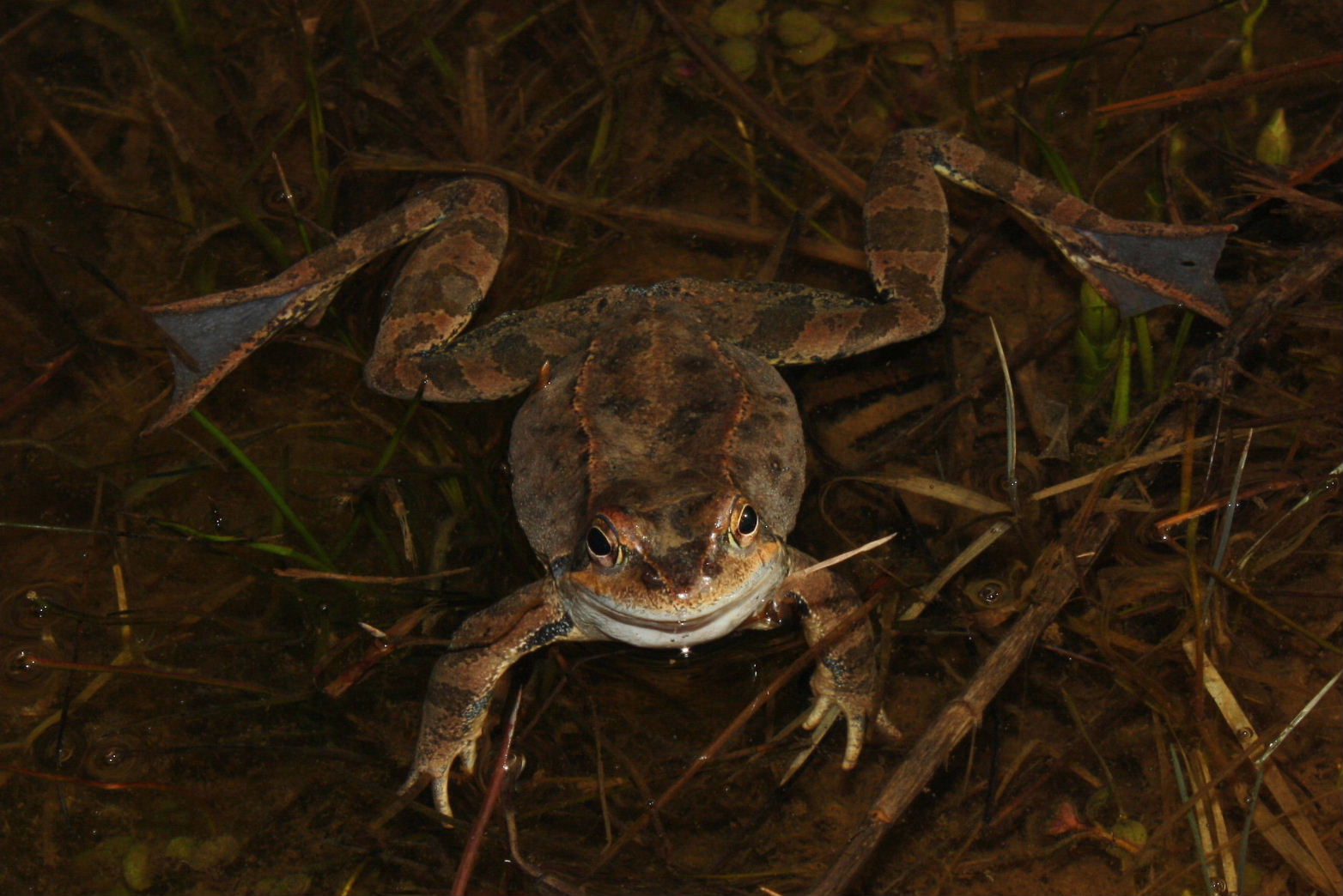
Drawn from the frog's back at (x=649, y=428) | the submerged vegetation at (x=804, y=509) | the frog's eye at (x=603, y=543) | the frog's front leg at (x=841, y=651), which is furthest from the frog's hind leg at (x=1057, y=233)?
the frog's eye at (x=603, y=543)

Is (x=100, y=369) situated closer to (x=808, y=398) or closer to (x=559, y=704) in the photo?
(x=559, y=704)

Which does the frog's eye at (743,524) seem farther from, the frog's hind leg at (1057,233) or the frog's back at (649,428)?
the frog's hind leg at (1057,233)

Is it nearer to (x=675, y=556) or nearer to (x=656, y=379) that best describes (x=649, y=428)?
(x=656, y=379)

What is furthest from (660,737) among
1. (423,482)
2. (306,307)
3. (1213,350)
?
(1213,350)

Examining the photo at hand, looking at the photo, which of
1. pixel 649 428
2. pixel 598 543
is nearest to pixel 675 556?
pixel 598 543

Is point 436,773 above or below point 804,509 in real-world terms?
below

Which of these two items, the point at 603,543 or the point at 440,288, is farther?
the point at 440,288

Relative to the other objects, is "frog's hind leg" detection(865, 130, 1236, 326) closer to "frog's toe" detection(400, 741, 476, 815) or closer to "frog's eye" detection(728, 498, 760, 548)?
"frog's eye" detection(728, 498, 760, 548)
